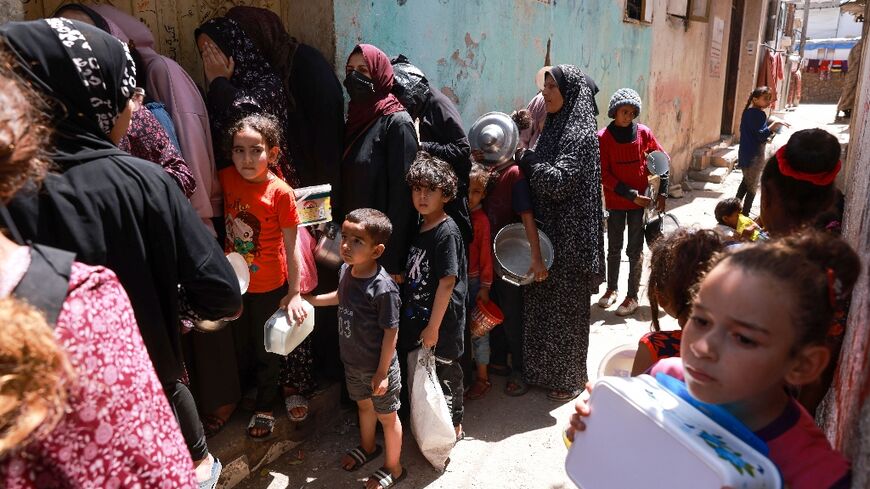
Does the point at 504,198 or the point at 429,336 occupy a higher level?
the point at 504,198

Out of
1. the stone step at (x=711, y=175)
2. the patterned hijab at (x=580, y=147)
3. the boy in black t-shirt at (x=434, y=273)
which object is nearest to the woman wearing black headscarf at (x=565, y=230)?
the patterned hijab at (x=580, y=147)

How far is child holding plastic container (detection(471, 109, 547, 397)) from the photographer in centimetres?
315

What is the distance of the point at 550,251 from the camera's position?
321 centimetres

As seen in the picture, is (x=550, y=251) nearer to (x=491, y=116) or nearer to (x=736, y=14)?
(x=491, y=116)

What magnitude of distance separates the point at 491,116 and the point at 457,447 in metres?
1.87

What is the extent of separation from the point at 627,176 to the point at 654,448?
3.76m

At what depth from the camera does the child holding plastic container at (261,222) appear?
2430mm

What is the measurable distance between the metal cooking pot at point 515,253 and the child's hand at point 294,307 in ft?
3.88

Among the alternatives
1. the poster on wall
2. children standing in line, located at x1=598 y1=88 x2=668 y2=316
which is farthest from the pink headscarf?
the poster on wall

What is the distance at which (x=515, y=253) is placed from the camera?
3.34 metres

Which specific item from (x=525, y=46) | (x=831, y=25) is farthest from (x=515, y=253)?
(x=831, y=25)

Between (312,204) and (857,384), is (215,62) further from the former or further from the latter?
(857,384)

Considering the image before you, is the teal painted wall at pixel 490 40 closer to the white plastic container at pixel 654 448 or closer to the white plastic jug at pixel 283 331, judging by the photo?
the white plastic jug at pixel 283 331

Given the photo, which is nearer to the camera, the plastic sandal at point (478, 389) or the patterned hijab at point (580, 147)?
the patterned hijab at point (580, 147)
